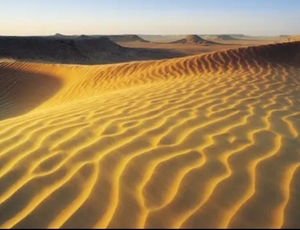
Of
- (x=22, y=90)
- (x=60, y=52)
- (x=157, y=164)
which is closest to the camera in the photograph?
(x=157, y=164)

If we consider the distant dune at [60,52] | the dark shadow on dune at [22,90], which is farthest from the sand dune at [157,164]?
the distant dune at [60,52]

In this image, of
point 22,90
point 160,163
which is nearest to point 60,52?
point 22,90

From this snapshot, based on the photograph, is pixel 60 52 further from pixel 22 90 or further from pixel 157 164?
pixel 157 164

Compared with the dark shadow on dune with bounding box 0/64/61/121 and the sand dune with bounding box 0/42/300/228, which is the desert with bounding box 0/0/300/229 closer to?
the sand dune with bounding box 0/42/300/228

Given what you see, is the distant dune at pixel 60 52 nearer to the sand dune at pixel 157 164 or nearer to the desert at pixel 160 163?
the desert at pixel 160 163

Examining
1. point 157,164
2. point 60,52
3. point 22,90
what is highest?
point 157,164

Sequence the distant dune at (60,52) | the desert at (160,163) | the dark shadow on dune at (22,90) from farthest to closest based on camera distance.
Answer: the distant dune at (60,52) → the dark shadow on dune at (22,90) → the desert at (160,163)

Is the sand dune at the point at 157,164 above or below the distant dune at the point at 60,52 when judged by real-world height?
above
